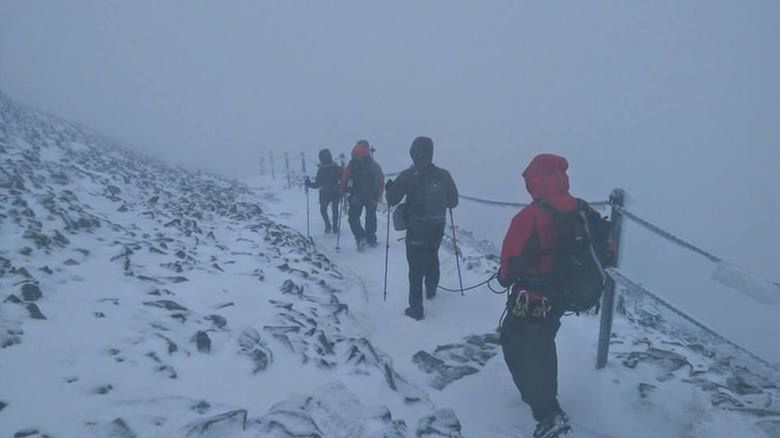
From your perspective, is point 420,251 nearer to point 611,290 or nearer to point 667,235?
point 611,290

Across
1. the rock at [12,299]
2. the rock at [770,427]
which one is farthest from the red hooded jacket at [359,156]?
A: the rock at [770,427]

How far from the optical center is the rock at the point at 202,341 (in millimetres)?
4676

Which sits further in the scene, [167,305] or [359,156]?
[359,156]

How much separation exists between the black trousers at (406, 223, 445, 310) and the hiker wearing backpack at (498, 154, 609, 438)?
252 cm

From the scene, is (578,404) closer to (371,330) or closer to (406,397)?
(406,397)

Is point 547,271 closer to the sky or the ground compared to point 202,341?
closer to the sky

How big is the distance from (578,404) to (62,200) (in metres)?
9.67

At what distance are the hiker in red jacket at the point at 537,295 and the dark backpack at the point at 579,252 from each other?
70 millimetres

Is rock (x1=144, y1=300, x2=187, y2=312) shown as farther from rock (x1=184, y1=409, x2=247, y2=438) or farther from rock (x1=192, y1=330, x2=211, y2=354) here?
rock (x1=184, y1=409, x2=247, y2=438)

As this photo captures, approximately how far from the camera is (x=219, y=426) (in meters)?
3.38

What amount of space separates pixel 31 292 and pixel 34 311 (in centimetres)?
53

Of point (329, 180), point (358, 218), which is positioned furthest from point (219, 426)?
point (329, 180)

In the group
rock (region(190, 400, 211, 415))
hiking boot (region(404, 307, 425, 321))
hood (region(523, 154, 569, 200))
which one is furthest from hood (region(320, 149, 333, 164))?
rock (region(190, 400, 211, 415))

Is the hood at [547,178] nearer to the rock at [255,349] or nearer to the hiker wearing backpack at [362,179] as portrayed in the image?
the rock at [255,349]
